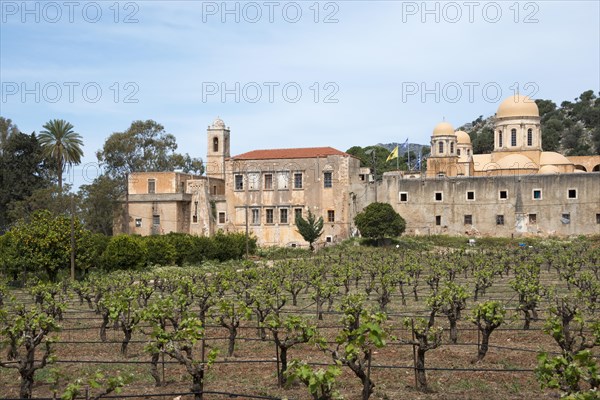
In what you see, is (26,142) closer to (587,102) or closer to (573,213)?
(573,213)

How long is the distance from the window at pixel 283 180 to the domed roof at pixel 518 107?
1732 centimetres

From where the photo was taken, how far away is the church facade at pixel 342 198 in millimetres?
46562

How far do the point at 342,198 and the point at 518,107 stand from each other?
51.8ft

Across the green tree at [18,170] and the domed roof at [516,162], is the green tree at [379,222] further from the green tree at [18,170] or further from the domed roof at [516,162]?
the green tree at [18,170]

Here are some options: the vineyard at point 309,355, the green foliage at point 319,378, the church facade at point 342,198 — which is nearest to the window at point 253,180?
the church facade at point 342,198

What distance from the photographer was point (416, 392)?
11.4m

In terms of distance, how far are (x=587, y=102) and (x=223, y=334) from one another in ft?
316

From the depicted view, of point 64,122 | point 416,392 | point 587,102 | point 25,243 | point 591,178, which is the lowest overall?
point 416,392

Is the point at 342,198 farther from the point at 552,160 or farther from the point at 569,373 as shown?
the point at 569,373

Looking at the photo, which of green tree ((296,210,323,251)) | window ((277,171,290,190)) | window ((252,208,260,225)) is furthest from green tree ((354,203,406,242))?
window ((252,208,260,225))

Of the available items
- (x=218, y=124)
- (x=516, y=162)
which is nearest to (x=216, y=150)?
(x=218, y=124)

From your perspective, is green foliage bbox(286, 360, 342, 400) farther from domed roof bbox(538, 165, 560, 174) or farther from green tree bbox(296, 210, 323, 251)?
domed roof bbox(538, 165, 560, 174)

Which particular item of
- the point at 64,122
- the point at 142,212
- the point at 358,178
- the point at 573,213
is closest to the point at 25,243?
the point at 64,122

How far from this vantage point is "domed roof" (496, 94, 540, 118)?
178ft
